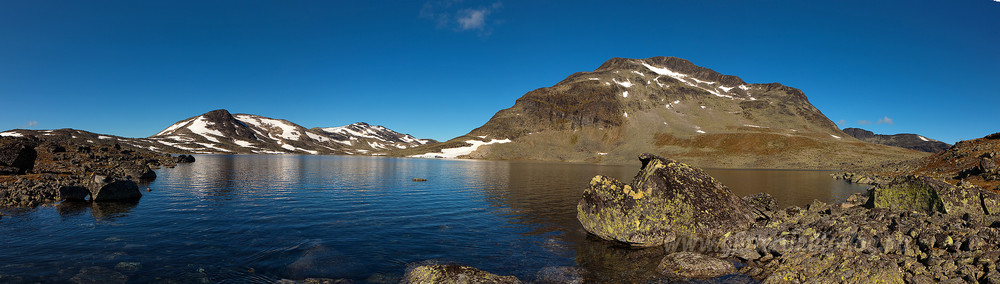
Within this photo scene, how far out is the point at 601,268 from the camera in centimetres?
1728

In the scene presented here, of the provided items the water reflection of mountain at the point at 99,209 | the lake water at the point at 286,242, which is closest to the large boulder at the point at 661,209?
the lake water at the point at 286,242

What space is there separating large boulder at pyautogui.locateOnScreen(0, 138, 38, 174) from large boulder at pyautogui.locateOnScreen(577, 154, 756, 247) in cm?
5923

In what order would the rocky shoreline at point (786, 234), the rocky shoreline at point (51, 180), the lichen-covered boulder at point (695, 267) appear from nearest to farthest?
1. the rocky shoreline at point (786, 234)
2. the lichen-covered boulder at point (695, 267)
3. the rocky shoreline at point (51, 180)

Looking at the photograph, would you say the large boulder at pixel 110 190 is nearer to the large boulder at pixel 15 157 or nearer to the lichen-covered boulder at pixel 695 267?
the large boulder at pixel 15 157

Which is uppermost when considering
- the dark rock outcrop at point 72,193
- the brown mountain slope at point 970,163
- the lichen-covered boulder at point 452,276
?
the brown mountain slope at point 970,163

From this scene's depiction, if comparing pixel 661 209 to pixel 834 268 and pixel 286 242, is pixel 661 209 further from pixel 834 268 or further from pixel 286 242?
pixel 286 242

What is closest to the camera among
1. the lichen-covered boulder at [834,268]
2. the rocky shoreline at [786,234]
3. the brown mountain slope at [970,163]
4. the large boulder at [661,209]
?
the lichen-covered boulder at [834,268]

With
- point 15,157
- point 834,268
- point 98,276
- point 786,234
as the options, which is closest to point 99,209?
point 98,276

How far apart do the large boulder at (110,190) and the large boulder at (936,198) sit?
59.3m

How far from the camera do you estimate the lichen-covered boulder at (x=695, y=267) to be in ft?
52.2

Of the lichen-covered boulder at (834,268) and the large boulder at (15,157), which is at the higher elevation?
the large boulder at (15,157)

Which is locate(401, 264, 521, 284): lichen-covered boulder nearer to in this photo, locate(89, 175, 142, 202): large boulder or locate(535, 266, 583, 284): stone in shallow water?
locate(535, 266, 583, 284): stone in shallow water

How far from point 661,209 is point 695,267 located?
613 centimetres

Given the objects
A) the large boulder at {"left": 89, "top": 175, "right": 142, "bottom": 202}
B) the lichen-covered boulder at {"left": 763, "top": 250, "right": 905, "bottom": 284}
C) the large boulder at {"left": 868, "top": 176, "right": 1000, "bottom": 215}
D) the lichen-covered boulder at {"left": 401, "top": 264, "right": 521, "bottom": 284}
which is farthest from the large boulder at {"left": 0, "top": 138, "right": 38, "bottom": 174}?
the large boulder at {"left": 868, "top": 176, "right": 1000, "bottom": 215}
